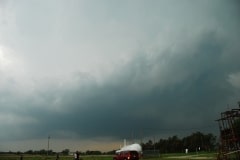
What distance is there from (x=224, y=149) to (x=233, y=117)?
454 centimetres

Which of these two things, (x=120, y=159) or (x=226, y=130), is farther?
(x=120, y=159)

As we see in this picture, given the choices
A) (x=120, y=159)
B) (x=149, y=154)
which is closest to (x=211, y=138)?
(x=149, y=154)

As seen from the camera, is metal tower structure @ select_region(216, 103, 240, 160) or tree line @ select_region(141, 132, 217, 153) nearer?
metal tower structure @ select_region(216, 103, 240, 160)

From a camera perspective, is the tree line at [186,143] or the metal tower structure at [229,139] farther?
the tree line at [186,143]

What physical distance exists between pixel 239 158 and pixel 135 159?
17.8 meters

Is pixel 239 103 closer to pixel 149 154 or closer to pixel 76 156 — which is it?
pixel 76 156

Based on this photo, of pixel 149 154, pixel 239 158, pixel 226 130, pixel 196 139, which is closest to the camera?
pixel 239 158

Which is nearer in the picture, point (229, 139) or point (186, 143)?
point (229, 139)

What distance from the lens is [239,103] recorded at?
139 feet

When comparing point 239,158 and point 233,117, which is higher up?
point 233,117

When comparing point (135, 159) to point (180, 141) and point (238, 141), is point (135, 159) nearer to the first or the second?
point (238, 141)

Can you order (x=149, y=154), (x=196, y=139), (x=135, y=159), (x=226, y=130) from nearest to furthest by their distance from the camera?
(x=226, y=130), (x=135, y=159), (x=149, y=154), (x=196, y=139)

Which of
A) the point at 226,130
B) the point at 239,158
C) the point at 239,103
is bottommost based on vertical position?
the point at 239,158

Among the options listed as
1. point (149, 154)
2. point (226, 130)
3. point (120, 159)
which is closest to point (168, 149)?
point (149, 154)
